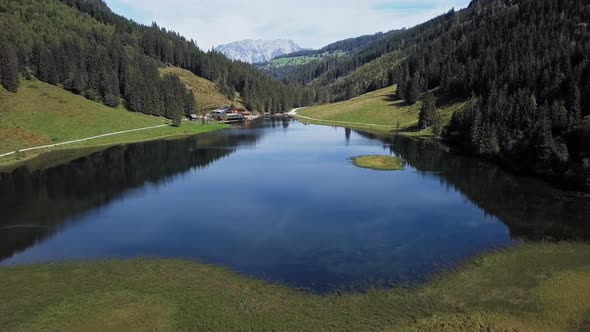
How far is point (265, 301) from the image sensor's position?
31797 millimetres

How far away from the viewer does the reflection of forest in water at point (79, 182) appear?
49281 mm

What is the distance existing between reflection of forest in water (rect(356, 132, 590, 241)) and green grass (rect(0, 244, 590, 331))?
1011cm

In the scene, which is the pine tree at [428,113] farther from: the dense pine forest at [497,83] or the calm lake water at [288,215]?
the calm lake water at [288,215]

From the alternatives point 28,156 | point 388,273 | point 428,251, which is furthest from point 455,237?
point 28,156

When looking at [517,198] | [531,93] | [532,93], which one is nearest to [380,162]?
[517,198]

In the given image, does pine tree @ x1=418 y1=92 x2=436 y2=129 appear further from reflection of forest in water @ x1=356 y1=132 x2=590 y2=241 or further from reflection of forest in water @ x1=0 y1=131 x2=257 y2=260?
reflection of forest in water @ x1=0 y1=131 x2=257 y2=260

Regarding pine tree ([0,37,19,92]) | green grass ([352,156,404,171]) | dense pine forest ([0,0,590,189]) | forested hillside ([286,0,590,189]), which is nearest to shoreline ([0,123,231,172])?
dense pine forest ([0,0,590,189])

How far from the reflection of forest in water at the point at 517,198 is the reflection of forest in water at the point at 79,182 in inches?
1972

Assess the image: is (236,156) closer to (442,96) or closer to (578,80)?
(578,80)

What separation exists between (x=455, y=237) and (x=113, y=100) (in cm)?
13806

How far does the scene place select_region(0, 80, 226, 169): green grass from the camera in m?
104

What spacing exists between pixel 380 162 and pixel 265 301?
63.0m

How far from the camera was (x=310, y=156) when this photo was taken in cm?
10062

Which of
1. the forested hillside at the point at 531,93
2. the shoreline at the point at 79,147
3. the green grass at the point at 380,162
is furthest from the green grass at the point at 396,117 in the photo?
the shoreline at the point at 79,147
